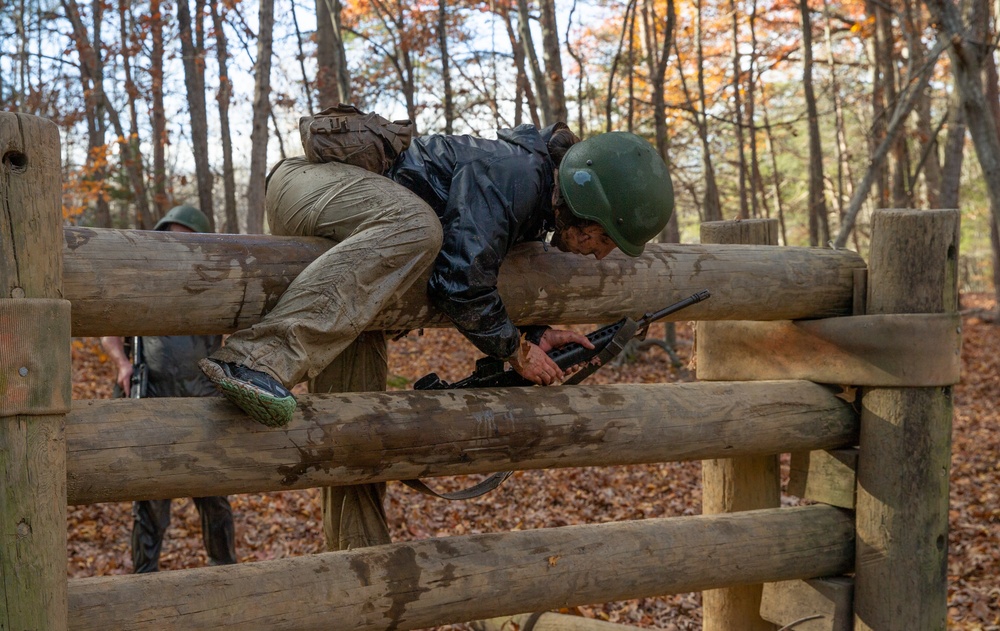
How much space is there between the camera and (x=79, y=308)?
249 cm

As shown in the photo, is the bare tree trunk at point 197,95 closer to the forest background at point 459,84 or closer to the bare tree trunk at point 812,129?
the forest background at point 459,84

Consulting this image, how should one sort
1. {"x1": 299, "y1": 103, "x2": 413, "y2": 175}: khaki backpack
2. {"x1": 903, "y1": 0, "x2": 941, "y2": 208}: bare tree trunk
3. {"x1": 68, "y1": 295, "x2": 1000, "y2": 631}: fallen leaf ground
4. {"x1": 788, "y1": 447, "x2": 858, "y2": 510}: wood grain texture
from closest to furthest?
1. {"x1": 299, "y1": 103, "x2": 413, "y2": 175}: khaki backpack
2. {"x1": 788, "y1": 447, "x2": 858, "y2": 510}: wood grain texture
3. {"x1": 68, "y1": 295, "x2": 1000, "y2": 631}: fallen leaf ground
4. {"x1": 903, "y1": 0, "x2": 941, "y2": 208}: bare tree trunk

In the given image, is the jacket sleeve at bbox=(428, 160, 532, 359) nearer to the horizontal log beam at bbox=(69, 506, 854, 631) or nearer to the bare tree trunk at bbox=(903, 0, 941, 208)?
the horizontal log beam at bbox=(69, 506, 854, 631)

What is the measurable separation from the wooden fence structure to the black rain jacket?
225 millimetres

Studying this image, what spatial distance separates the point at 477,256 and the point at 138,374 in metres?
3.36

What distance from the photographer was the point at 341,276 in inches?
108

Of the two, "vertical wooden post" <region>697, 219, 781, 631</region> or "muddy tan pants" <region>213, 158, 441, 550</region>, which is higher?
"muddy tan pants" <region>213, 158, 441, 550</region>

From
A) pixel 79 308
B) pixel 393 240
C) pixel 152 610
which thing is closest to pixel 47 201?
pixel 79 308

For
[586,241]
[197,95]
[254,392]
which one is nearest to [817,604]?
[586,241]

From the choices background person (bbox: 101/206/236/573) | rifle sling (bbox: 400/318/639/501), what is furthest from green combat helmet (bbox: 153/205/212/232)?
rifle sling (bbox: 400/318/639/501)

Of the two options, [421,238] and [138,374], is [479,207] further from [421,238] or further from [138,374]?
[138,374]

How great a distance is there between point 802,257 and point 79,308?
299 centimetres

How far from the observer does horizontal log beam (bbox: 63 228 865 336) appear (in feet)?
8.36

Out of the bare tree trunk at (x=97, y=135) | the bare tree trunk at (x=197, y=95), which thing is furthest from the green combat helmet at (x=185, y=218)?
the bare tree trunk at (x=97, y=135)
